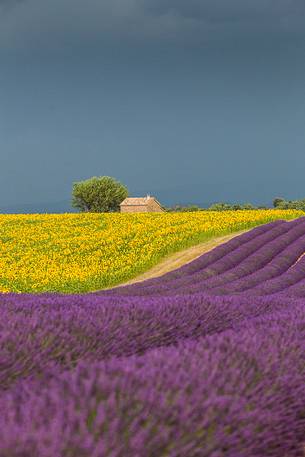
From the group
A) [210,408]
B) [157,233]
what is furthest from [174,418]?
[157,233]

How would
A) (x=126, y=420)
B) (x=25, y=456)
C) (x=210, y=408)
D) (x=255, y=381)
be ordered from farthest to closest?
(x=255, y=381) → (x=210, y=408) → (x=126, y=420) → (x=25, y=456)

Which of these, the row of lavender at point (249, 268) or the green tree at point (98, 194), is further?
the green tree at point (98, 194)

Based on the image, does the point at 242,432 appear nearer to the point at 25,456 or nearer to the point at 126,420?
the point at 126,420

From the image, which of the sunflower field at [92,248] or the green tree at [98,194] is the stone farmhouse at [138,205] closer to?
the green tree at [98,194]

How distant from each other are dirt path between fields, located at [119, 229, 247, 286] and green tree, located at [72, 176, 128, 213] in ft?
189

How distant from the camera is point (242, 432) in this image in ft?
8.81

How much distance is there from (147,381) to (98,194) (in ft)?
266

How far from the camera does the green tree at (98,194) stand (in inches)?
3260

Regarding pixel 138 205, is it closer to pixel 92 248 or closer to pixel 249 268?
pixel 92 248

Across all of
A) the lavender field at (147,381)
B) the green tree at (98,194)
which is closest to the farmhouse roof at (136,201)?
the green tree at (98,194)

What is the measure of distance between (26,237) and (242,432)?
30.0 meters

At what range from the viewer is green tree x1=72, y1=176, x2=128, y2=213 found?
82.8m

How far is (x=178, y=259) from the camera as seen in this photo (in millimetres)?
22859

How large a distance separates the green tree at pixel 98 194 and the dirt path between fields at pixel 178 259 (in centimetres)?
5759
